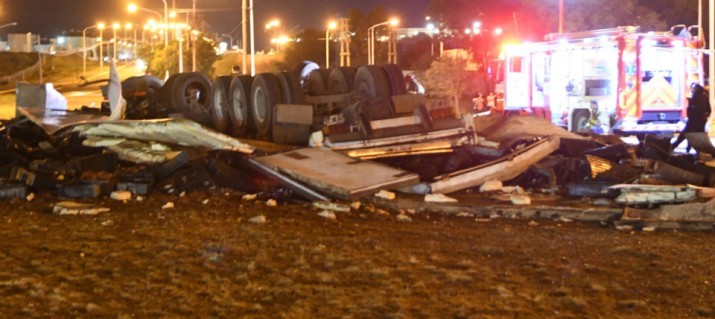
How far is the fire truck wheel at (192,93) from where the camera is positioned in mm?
17361

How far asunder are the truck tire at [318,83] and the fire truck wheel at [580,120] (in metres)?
8.55

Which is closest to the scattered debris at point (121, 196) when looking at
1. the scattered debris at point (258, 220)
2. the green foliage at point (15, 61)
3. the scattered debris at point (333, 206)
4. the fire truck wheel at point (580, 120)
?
the scattered debris at point (258, 220)

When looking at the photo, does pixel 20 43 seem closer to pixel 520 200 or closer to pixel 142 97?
pixel 142 97

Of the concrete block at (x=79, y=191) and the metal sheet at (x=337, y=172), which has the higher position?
the metal sheet at (x=337, y=172)

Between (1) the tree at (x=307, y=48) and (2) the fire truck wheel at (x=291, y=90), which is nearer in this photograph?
(2) the fire truck wheel at (x=291, y=90)

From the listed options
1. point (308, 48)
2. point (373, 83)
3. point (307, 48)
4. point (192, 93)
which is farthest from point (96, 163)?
point (308, 48)

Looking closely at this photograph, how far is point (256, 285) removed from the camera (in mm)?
6016

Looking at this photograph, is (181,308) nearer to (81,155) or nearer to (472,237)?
(472,237)

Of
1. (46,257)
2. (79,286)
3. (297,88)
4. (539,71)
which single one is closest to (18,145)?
(297,88)

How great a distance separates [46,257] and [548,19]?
1983 inches

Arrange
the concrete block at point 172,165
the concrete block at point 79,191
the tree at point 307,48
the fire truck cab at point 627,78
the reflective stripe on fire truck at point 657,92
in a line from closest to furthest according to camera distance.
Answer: the concrete block at point 79,191 → the concrete block at point 172,165 → the fire truck cab at point 627,78 → the reflective stripe on fire truck at point 657,92 → the tree at point 307,48

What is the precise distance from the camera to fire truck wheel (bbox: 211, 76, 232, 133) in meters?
16.6

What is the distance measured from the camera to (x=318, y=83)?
51.9 feet

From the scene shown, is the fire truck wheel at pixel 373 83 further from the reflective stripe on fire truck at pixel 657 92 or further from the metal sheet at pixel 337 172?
the reflective stripe on fire truck at pixel 657 92
